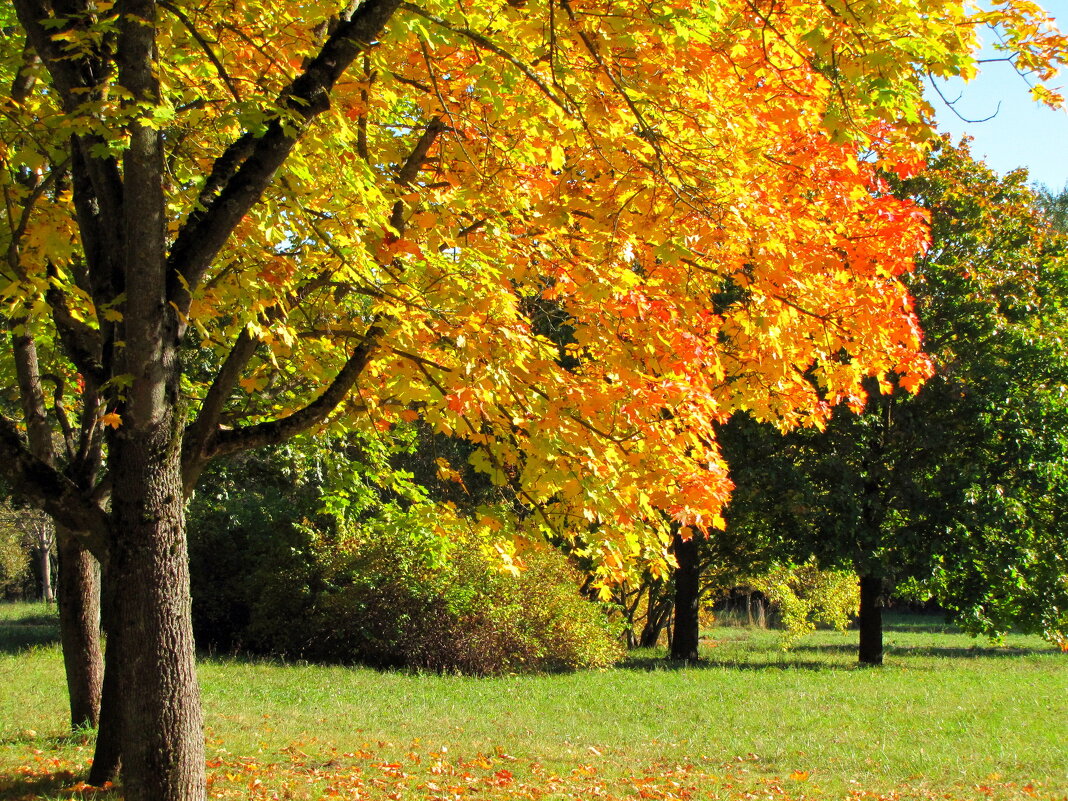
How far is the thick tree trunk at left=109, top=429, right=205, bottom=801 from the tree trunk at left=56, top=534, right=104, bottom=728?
3.74 m

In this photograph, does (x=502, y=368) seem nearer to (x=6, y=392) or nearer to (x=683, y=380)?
(x=683, y=380)

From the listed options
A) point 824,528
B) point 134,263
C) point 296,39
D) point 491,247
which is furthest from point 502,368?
point 824,528

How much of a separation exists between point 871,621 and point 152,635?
17.0 meters

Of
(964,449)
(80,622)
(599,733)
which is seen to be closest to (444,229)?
(80,622)

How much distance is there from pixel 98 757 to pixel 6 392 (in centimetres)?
907

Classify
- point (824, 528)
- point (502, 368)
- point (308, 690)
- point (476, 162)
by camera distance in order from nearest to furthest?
point (502, 368) < point (476, 162) < point (308, 690) < point (824, 528)

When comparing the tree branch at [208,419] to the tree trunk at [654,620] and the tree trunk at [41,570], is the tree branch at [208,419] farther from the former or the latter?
the tree trunk at [41,570]

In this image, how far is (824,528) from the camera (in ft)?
55.0

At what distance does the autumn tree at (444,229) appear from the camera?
4.29 m

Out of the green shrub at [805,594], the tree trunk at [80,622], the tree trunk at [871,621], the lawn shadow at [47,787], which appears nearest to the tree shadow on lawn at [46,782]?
the lawn shadow at [47,787]

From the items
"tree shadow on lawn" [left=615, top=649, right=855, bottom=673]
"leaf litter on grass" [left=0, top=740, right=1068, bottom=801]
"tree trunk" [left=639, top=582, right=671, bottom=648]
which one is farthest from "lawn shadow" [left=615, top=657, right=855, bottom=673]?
"leaf litter on grass" [left=0, top=740, right=1068, bottom=801]

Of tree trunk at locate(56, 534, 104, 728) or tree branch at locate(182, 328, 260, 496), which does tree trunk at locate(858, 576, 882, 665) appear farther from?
tree branch at locate(182, 328, 260, 496)

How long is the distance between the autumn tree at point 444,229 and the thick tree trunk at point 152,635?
1 centimetres

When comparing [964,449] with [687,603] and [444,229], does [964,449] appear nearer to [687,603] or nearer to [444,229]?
[687,603]
